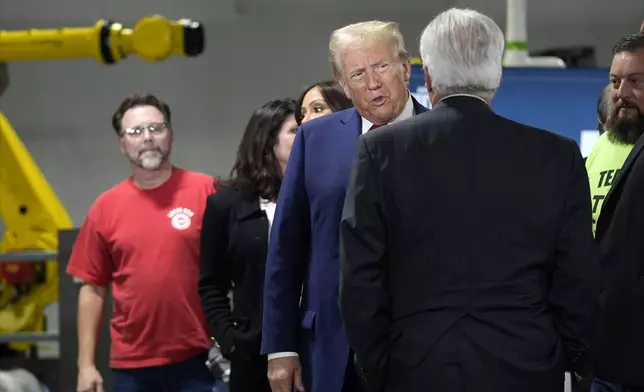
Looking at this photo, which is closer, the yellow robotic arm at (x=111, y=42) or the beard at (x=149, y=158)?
the beard at (x=149, y=158)

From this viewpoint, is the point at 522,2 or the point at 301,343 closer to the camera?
the point at 301,343

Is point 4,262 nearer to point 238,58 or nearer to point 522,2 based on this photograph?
point 238,58

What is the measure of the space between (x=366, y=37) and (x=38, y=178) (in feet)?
10.8

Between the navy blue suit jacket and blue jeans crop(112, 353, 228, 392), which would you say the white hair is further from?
blue jeans crop(112, 353, 228, 392)

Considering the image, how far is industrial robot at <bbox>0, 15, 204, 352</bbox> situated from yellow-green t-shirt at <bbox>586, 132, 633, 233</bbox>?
265 centimetres

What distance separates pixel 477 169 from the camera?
175 cm

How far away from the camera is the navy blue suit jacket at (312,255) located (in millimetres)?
2041

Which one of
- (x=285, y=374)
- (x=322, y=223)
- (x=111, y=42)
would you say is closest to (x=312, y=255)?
(x=322, y=223)

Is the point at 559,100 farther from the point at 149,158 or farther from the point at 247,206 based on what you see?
the point at 247,206

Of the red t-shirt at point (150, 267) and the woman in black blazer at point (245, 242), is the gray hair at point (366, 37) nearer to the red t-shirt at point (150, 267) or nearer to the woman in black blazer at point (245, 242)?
the woman in black blazer at point (245, 242)

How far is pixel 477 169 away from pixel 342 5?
5.68m

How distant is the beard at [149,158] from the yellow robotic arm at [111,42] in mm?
Answer: 1693

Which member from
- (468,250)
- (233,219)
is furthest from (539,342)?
(233,219)

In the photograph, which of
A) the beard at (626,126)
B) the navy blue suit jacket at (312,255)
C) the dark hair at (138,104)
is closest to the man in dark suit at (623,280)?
the beard at (626,126)
